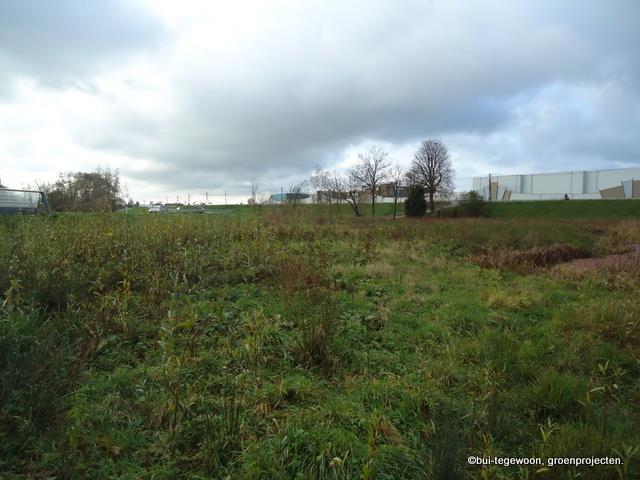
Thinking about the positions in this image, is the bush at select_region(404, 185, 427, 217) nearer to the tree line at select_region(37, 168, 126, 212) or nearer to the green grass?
the green grass

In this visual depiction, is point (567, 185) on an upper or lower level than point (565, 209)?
upper

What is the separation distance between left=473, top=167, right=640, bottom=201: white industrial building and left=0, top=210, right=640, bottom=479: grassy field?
2257 inches

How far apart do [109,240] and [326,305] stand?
438 cm

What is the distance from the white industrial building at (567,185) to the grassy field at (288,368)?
57.3m

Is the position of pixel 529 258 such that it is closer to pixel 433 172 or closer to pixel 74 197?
pixel 74 197

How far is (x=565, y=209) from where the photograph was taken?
131 feet

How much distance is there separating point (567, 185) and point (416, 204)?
42291 millimetres

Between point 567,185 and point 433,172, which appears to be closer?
point 433,172

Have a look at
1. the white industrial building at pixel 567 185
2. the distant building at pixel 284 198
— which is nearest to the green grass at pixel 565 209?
the white industrial building at pixel 567 185

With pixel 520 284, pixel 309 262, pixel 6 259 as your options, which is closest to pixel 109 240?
pixel 6 259

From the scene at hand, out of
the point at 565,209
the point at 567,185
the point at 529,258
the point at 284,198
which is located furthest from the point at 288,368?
the point at 567,185

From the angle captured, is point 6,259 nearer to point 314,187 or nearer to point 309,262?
point 309,262

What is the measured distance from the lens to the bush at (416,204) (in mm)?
38469

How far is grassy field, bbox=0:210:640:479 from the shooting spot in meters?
2.06
